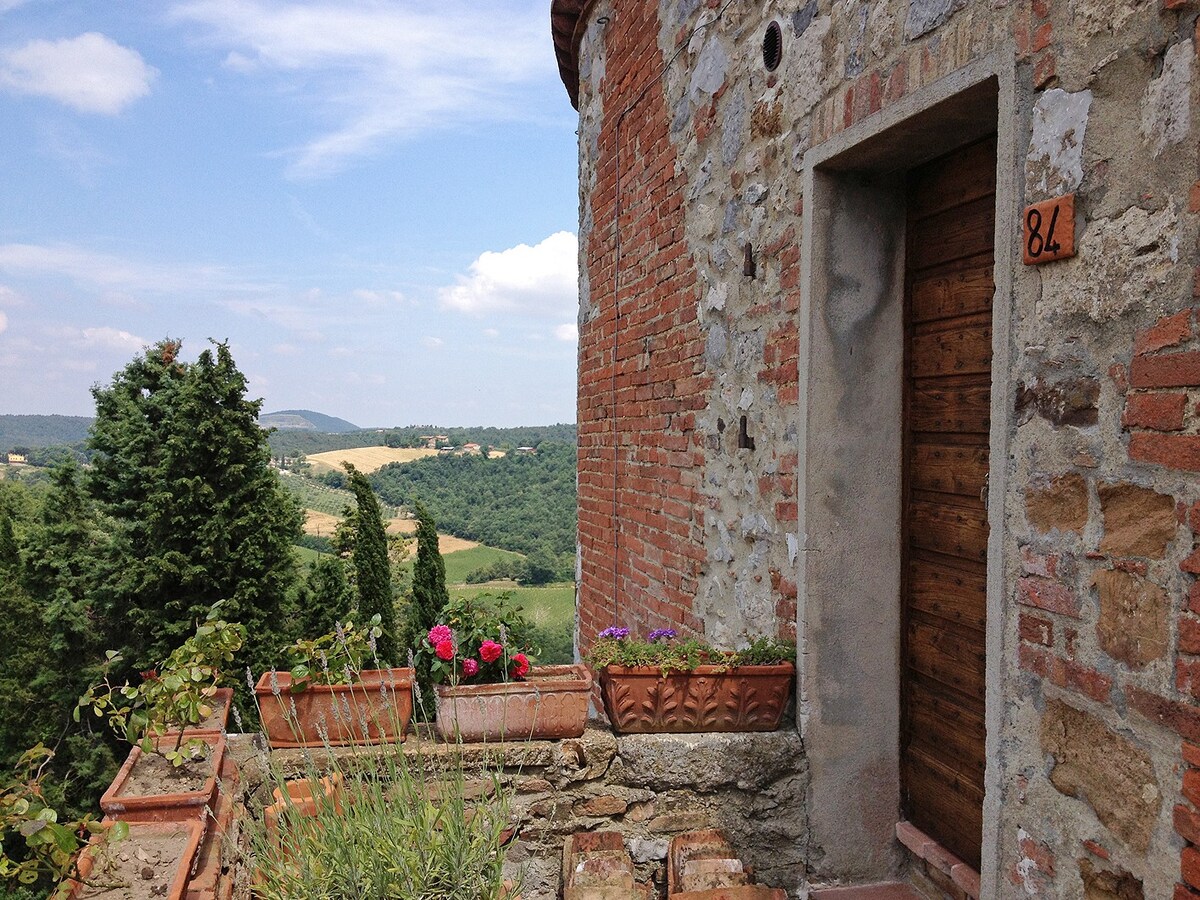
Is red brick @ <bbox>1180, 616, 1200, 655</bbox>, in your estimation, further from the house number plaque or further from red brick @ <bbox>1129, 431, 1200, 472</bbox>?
the house number plaque

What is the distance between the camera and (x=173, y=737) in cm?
293

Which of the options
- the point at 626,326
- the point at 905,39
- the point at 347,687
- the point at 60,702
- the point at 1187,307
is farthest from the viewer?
the point at 60,702

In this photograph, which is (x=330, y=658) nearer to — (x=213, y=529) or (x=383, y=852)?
(x=383, y=852)

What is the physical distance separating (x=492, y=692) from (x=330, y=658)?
55 cm

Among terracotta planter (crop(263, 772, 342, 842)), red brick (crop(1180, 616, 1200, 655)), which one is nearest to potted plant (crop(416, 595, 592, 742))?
terracotta planter (crop(263, 772, 342, 842))

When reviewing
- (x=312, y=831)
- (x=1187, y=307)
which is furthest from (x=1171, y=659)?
(x=312, y=831)

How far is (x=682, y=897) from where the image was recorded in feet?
7.94

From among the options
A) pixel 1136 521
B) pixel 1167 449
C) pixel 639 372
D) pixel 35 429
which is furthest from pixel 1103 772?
pixel 35 429

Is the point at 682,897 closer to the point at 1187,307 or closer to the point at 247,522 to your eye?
the point at 1187,307

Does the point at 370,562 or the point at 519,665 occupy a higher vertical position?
the point at 519,665

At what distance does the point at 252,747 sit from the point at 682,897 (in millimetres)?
1526

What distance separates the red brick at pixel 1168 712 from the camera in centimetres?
153

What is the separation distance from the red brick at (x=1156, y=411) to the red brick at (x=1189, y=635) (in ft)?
1.14

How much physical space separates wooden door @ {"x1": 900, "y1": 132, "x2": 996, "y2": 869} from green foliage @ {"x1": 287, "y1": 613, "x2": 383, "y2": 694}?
5.76ft
